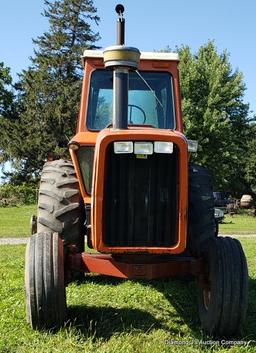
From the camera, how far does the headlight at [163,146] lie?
456 cm

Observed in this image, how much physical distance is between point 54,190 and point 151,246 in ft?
4.57

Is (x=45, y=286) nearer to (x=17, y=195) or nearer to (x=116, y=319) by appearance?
(x=116, y=319)

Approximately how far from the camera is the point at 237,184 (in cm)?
5256

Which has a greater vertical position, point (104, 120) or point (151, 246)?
point (104, 120)

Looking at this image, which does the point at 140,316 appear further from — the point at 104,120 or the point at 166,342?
the point at 104,120

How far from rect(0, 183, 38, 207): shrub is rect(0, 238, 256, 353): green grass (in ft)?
90.2

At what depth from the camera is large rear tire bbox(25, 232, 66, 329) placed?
4.75 meters

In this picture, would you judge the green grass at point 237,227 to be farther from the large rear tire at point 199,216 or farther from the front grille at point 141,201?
the front grille at point 141,201

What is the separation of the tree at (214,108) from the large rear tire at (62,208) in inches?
1182

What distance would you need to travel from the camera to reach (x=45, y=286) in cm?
474

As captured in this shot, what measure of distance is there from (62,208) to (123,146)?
53.7 inches

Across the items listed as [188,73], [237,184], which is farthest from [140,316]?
[237,184]

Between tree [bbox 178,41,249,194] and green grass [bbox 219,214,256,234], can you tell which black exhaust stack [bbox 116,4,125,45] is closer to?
green grass [bbox 219,214,256,234]

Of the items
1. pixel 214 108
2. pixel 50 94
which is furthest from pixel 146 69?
pixel 50 94
